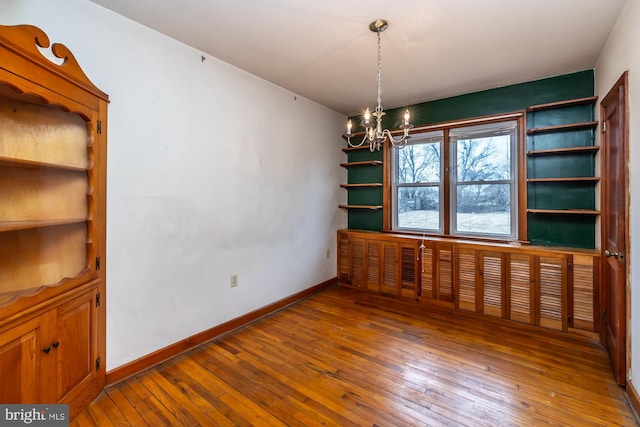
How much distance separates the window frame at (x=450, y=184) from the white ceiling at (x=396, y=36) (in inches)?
18.7

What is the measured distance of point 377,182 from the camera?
4277 millimetres

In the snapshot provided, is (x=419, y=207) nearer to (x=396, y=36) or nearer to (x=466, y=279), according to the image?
(x=466, y=279)

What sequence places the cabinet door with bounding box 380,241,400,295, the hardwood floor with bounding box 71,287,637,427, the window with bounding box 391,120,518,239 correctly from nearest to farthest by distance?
the hardwood floor with bounding box 71,287,637,427, the window with bounding box 391,120,518,239, the cabinet door with bounding box 380,241,400,295

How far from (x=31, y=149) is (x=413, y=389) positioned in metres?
2.86

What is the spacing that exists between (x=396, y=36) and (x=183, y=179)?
2183 millimetres

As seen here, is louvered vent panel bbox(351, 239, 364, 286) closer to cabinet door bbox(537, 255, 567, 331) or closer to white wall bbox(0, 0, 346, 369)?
white wall bbox(0, 0, 346, 369)

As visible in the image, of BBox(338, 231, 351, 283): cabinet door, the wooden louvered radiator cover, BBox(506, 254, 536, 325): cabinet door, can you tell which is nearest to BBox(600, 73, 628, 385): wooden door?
the wooden louvered radiator cover

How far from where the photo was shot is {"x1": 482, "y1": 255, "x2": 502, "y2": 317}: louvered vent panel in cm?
306

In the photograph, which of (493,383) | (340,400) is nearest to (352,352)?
(340,400)

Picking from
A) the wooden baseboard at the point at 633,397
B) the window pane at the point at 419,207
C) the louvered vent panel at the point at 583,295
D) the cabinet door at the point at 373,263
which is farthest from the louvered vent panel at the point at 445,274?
the wooden baseboard at the point at 633,397

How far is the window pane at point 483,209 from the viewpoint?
3.34 meters

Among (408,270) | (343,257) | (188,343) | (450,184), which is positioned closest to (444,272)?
(408,270)

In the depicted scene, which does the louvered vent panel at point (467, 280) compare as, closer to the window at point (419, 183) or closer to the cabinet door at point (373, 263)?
the window at point (419, 183)

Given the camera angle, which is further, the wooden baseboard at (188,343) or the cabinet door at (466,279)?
the cabinet door at (466,279)
